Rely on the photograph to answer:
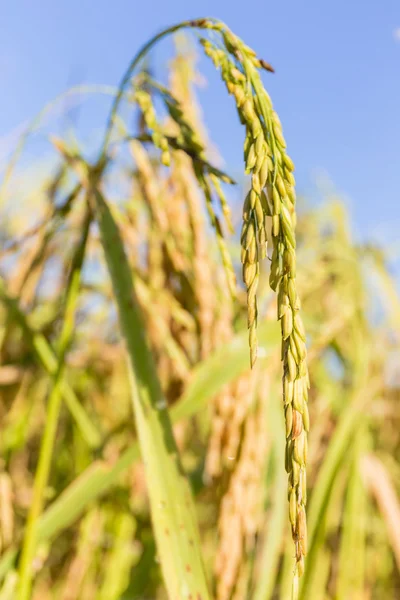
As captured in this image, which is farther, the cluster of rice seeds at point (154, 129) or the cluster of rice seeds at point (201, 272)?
the cluster of rice seeds at point (201, 272)

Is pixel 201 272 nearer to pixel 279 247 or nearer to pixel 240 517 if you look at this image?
pixel 240 517

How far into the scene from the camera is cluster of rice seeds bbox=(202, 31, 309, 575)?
0.27 meters

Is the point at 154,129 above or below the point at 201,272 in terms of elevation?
above

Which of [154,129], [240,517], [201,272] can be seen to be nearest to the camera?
[154,129]

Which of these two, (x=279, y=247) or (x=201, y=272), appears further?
(x=201, y=272)

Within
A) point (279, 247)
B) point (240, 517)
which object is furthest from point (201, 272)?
point (279, 247)

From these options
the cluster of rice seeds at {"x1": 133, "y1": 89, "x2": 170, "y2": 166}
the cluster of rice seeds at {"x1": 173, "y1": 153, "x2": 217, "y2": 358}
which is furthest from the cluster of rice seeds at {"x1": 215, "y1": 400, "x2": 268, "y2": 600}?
the cluster of rice seeds at {"x1": 133, "y1": 89, "x2": 170, "y2": 166}

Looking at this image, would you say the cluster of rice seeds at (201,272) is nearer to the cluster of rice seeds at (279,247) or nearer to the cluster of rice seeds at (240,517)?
the cluster of rice seeds at (240,517)

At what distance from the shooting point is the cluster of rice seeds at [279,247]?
0.27 metres

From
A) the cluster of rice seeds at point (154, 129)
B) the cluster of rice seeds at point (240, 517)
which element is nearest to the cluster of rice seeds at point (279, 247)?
the cluster of rice seeds at point (154, 129)

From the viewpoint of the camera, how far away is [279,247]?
30 cm

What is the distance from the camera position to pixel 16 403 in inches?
41.5

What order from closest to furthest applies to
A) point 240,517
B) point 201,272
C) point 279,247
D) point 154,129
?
point 279,247, point 154,129, point 240,517, point 201,272

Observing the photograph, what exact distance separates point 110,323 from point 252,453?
2.51 ft
